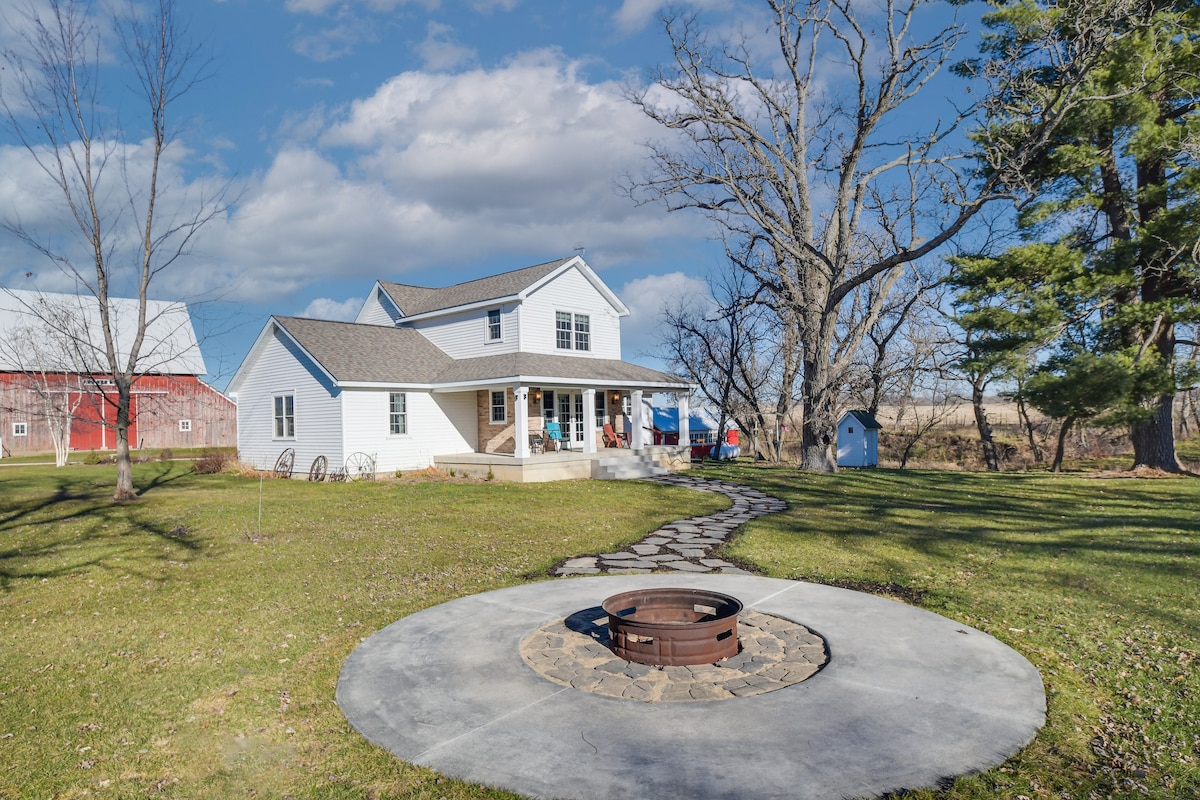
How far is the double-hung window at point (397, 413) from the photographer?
65.6 feet

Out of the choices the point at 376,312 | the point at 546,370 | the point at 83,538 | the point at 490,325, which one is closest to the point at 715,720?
the point at 83,538

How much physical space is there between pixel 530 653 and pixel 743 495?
35.4 ft

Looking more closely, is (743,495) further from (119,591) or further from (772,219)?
(119,591)

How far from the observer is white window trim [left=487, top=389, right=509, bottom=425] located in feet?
70.3

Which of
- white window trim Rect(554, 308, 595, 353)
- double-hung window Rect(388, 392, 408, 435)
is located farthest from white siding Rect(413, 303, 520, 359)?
double-hung window Rect(388, 392, 408, 435)

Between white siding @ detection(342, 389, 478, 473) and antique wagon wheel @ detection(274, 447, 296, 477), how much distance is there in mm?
2841

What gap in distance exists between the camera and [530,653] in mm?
5039

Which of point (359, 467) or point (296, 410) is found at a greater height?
point (296, 410)

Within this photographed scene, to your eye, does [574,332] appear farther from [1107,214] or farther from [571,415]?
[1107,214]

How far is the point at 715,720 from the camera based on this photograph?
12.7 ft

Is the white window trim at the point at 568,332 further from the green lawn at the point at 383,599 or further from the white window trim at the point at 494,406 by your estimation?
the green lawn at the point at 383,599

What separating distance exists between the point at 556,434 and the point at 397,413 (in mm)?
4650

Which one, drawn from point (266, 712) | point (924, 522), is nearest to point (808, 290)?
point (924, 522)

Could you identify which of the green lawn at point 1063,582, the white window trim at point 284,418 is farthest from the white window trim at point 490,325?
the green lawn at point 1063,582
